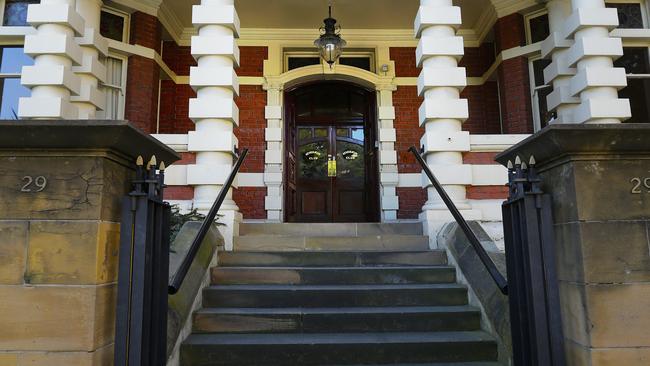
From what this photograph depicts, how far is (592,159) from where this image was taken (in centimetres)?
222

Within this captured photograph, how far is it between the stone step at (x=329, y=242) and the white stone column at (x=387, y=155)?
2.94 meters

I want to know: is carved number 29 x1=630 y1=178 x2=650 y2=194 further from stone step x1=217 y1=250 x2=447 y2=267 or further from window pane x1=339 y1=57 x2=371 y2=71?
window pane x1=339 y1=57 x2=371 y2=71

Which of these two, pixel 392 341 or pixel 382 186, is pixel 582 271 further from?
pixel 382 186

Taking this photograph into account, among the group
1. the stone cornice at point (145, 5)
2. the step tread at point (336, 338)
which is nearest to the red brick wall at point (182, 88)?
the stone cornice at point (145, 5)

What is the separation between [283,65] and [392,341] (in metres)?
6.48

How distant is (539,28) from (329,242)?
17.8 ft

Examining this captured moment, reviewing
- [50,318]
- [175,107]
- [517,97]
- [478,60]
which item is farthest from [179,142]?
[478,60]

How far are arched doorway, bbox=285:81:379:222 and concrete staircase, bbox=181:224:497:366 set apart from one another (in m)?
4.05

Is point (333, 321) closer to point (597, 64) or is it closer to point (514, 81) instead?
point (597, 64)

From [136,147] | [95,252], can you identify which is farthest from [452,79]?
[95,252]

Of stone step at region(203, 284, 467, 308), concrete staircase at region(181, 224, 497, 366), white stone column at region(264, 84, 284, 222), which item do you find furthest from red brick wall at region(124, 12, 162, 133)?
stone step at region(203, 284, 467, 308)

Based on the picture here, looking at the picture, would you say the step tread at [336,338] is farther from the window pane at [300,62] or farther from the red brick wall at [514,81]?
the window pane at [300,62]

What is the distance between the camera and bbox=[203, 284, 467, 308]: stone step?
389cm

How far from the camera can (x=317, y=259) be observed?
4562mm
